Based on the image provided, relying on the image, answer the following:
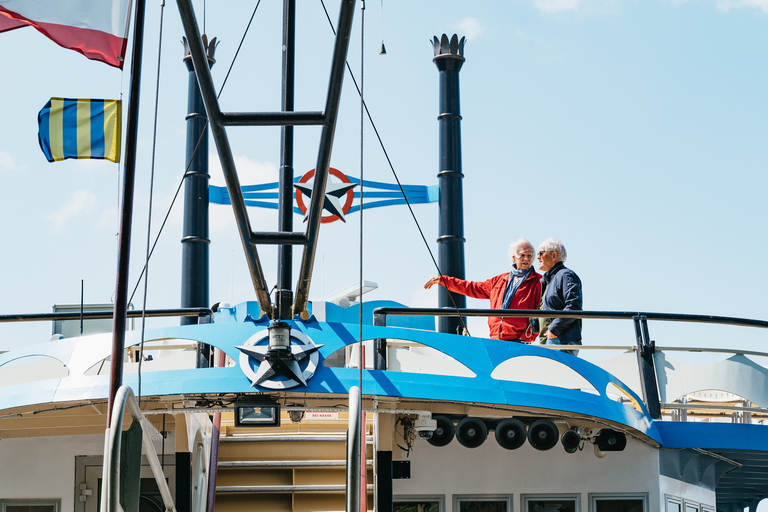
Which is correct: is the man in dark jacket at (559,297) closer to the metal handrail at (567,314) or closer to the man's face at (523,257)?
the man's face at (523,257)

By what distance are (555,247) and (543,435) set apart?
1.69m

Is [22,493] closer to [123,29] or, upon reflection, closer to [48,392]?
[48,392]

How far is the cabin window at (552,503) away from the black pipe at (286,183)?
3100mm

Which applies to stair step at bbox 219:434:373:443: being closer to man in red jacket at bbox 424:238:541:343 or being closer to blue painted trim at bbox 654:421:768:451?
man in red jacket at bbox 424:238:541:343

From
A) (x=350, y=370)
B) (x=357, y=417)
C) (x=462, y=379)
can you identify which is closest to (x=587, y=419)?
(x=462, y=379)

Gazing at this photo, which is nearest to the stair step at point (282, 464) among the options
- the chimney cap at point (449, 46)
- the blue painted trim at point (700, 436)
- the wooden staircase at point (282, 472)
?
the wooden staircase at point (282, 472)

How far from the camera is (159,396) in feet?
20.9

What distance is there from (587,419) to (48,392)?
3698 millimetres

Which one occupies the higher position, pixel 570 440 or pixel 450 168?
pixel 450 168

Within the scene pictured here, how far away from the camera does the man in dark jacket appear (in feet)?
26.2

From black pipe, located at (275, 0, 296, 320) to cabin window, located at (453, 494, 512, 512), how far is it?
2789mm

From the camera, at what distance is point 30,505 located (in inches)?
323

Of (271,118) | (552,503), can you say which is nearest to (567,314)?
(552,503)

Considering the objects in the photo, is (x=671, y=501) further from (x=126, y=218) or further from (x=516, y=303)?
(x=126, y=218)
